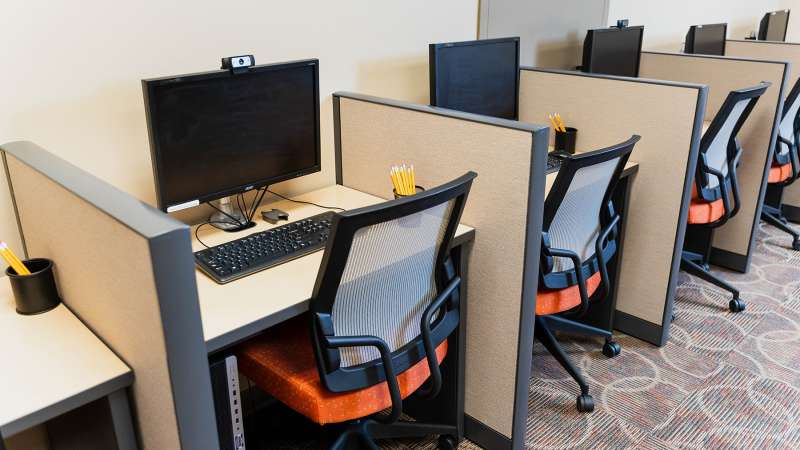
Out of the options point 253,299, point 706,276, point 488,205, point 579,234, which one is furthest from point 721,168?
point 253,299

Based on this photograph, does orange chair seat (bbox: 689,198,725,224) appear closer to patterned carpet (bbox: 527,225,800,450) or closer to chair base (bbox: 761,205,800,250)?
patterned carpet (bbox: 527,225,800,450)

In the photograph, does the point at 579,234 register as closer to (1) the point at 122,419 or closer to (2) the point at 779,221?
(1) the point at 122,419

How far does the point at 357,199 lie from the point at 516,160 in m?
0.61

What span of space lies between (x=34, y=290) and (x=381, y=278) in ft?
2.40

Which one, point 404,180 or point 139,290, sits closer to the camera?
point 139,290

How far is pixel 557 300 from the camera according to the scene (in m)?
1.94

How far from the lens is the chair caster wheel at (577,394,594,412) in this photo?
6.79ft

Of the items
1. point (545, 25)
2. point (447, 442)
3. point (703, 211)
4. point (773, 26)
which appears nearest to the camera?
point (447, 442)

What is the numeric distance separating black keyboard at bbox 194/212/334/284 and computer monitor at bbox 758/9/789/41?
4.03 meters

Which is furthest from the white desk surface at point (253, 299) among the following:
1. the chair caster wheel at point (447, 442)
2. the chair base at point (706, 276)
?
the chair base at point (706, 276)

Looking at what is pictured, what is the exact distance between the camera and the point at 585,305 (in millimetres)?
1922

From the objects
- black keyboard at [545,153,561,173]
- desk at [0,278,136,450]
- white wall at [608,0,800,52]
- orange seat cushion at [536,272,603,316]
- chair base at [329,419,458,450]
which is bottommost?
chair base at [329,419,458,450]

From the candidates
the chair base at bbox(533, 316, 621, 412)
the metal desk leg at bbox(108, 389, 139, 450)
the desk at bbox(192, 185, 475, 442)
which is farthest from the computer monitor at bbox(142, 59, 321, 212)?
the chair base at bbox(533, 316, 621, 412)

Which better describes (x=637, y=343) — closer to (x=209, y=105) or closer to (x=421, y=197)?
(x=421, y=197)
